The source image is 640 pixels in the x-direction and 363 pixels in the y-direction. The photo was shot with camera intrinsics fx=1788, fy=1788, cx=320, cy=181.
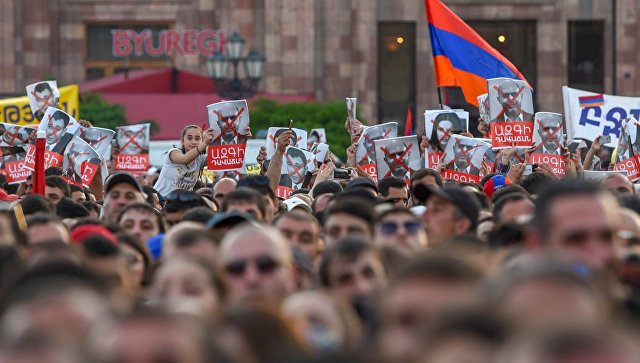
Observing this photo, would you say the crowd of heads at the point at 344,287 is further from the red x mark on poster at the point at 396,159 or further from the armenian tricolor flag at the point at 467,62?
the armenian tricolor flag at the point at 467,62

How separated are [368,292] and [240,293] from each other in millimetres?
586

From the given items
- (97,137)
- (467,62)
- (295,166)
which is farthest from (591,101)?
(97,137)

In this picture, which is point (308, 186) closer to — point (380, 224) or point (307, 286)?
point (380, 224)

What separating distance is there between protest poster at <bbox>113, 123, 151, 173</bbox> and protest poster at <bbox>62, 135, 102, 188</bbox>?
364 cm

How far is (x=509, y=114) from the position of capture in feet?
56.9

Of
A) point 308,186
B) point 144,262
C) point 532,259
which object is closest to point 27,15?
point 308,186

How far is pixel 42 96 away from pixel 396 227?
39.4 feet

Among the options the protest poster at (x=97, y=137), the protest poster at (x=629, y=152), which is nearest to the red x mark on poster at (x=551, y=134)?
the protest poster at (x=629, y=152)

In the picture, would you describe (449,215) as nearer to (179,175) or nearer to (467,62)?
(179,175)

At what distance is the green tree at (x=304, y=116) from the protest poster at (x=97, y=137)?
17062mm

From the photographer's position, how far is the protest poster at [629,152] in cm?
1762

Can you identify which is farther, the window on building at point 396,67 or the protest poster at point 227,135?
the window on building at point 396,67

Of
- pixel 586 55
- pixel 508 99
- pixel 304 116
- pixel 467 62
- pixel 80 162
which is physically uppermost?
pixel 586 55

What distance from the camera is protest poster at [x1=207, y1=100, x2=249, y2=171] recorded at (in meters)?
16.7
